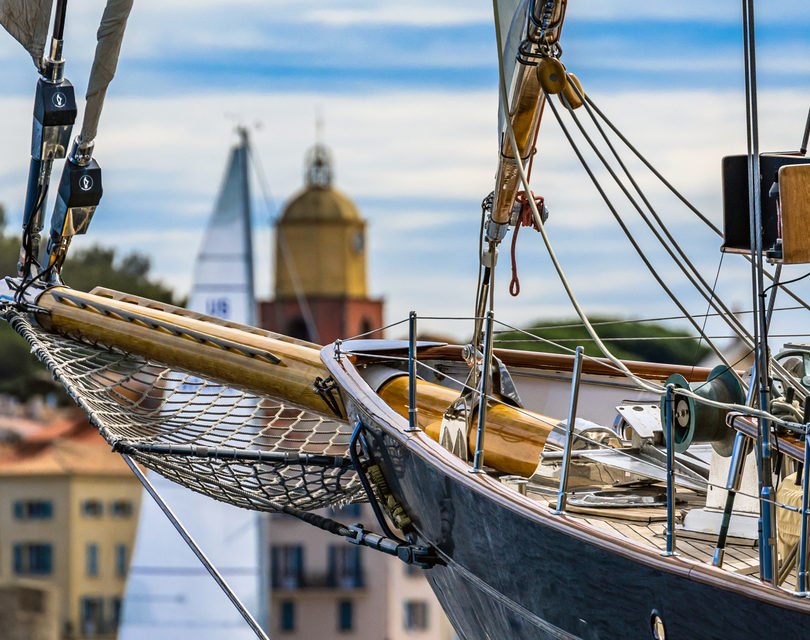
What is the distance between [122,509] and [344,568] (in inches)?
186

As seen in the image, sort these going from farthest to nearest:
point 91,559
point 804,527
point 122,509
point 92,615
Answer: point 122,509 → point 91,559 → point 92,615 → point 804,527

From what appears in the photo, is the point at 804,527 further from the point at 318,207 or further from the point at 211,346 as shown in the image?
the point at 318,207

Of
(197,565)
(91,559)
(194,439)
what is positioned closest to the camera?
(194,439)

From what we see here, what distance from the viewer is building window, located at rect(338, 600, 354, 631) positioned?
32.5 metres

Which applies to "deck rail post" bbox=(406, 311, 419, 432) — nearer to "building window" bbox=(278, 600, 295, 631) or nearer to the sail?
the sail

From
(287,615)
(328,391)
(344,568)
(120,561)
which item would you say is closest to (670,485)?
(328,391)

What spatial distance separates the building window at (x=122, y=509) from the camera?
31.0 m

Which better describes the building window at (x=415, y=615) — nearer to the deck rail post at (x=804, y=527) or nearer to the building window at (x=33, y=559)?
the building window at (x=33, y=559)

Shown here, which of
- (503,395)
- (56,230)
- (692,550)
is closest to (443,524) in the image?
(503,395)

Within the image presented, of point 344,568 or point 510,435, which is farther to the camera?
point 344,568

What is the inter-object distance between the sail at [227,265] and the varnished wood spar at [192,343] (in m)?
10.9

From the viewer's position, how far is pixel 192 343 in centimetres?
559

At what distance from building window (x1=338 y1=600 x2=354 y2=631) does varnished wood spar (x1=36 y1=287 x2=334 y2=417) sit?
2725 cm

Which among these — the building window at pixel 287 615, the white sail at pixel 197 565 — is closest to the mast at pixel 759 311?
the white sail at pixel 197 565
